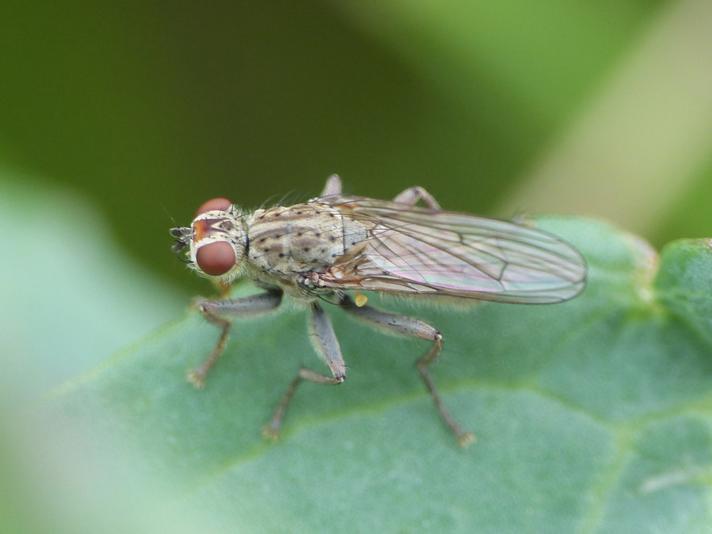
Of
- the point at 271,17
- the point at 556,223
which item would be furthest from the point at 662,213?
the point at 271,17

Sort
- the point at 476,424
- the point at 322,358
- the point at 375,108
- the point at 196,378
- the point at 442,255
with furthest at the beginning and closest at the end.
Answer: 1. the point at 375,108
2. the point at 442,255
3. the point at 322,358
4. the point at 476,424
5. the point at 196,378

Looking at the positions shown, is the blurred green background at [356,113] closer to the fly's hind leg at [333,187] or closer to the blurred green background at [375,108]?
the blurred green background at [375,108]

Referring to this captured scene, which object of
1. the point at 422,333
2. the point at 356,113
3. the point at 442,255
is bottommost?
the point at 422,333

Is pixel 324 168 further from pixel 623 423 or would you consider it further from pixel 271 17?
pixel 623 423

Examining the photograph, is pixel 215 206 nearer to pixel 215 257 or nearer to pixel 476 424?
pixel 215 257

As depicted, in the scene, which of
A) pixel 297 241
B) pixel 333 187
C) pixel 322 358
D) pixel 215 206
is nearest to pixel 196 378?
pixel 322 358
